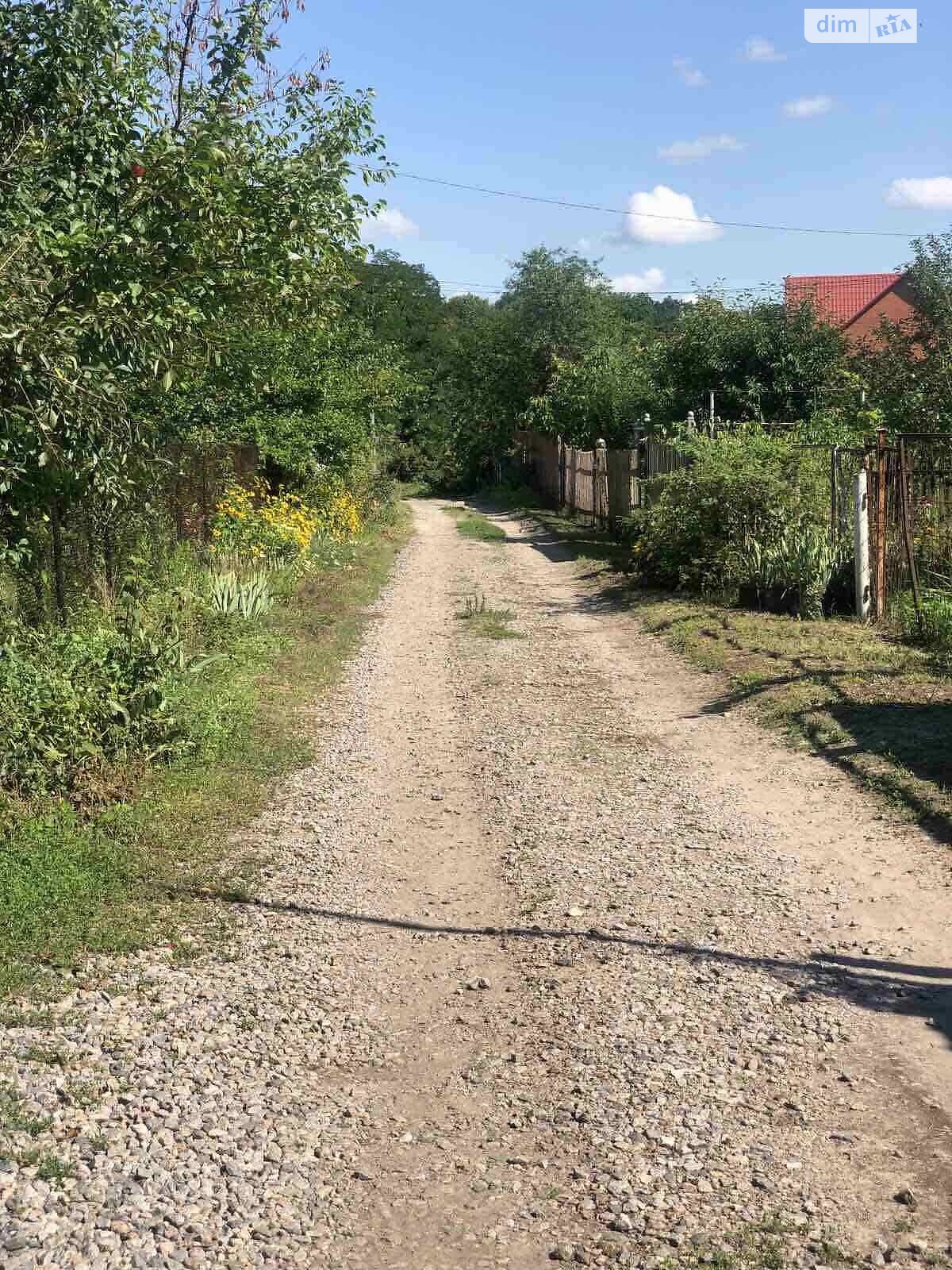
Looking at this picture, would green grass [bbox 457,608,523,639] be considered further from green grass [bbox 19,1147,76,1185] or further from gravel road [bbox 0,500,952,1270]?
green grass [bbox 19,1147,76,1185]

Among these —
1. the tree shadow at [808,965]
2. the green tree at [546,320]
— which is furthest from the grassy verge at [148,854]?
the green tree at [546,320]

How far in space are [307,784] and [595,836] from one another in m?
2.15

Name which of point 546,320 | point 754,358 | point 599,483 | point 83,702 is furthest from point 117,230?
point 546,320

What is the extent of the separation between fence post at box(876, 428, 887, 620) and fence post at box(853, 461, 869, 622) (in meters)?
0.12

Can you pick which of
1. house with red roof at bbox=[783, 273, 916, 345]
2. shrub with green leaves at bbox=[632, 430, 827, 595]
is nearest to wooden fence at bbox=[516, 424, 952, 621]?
shrub with green leaves at bbox=[632, 430, 827, 595]

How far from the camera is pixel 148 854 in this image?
6605mm

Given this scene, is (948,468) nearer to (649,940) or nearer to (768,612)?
(768,612)

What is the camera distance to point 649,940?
559 cm

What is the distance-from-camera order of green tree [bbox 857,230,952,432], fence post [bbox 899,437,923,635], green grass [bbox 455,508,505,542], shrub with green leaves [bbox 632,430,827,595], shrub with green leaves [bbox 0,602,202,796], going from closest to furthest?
shrub with green leaves [bbox 0,602,202,796] → fence post [bbox 899,437,923,635] → shrub with green leaves [bbox 632,430,827,595] → green tree [bbox 857,230,952,432] → green grass [bbox 455,508,505,542]

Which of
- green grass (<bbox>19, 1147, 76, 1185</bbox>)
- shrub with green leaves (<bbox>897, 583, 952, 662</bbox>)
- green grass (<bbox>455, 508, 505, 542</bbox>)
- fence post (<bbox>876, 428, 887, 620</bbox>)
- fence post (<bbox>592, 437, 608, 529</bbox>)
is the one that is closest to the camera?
green grass (<bbox>19, 1147, 76, 1185</bbox>)

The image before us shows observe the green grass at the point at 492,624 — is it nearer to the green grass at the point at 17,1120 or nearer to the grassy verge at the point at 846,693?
the grassy verge at the point at 846,693

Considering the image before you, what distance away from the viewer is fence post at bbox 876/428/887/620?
12648mm

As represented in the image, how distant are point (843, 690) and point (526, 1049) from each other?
5883 mm

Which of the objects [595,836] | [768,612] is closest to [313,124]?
[595,836]
